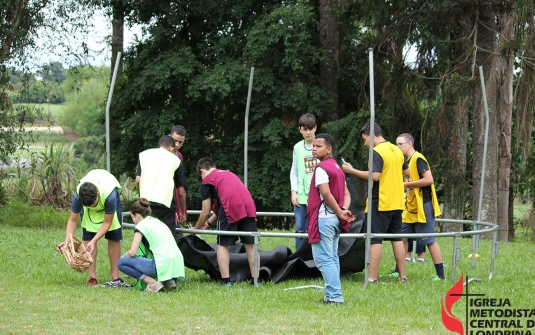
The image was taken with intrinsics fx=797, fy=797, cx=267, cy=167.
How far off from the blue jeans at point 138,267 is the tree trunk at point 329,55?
13.3m

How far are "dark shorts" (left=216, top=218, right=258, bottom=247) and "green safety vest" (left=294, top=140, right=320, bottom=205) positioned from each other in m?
1.01

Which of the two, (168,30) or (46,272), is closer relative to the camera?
(46,272)

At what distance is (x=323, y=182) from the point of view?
7.59 m

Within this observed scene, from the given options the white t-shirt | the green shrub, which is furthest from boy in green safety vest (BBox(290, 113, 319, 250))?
the green shrub

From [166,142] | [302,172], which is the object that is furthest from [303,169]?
[166,142]

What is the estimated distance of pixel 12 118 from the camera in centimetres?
2025

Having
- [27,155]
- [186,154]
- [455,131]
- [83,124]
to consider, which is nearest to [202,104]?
[186,154]

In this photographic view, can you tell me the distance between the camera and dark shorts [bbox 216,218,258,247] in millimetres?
8859

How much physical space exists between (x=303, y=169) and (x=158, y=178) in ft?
6.25

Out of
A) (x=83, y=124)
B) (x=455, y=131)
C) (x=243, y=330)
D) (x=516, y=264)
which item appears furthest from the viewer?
(x=83, y=124)

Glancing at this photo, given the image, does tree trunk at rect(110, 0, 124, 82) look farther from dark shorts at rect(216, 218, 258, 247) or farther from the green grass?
dark shorts at rect(216, 218, 258, 247)

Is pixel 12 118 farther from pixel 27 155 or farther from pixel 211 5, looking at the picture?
pixel 211 5

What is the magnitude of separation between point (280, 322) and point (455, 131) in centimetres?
1246

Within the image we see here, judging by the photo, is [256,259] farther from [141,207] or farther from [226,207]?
[141,207]
